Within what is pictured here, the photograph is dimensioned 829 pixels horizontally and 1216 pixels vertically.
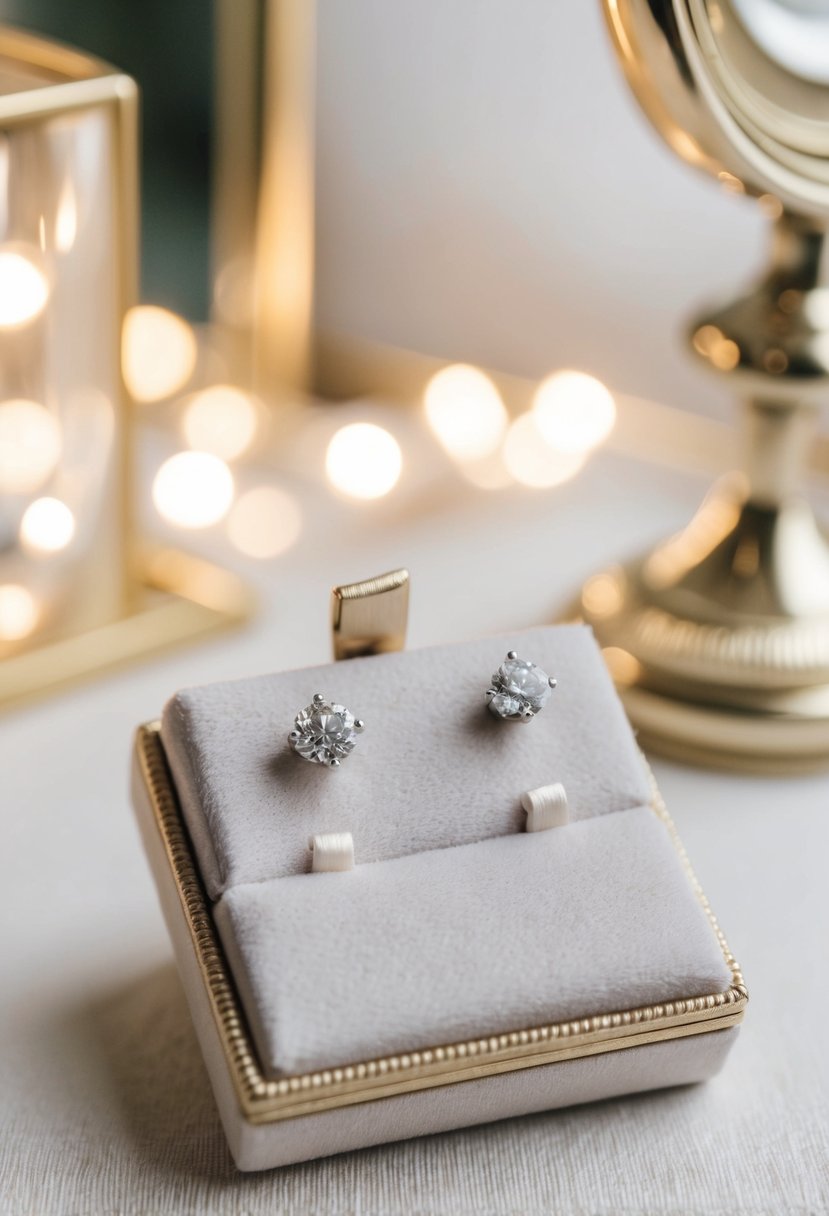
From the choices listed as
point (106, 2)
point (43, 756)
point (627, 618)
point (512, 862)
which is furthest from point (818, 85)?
point (106, 2)

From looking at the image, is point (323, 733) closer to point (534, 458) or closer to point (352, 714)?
point (352, 714)

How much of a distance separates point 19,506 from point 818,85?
48 cm

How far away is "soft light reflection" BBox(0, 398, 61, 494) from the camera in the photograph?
2.41ft

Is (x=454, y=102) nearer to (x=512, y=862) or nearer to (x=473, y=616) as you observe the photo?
(x=473, y=616)

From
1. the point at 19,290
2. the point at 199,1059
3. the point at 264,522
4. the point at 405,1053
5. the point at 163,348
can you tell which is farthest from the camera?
the point at 163,348

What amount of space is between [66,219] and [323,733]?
0.37 metres

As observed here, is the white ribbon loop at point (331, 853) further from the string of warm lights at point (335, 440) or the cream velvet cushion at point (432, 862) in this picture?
the string of warm lights at point (335, 440)

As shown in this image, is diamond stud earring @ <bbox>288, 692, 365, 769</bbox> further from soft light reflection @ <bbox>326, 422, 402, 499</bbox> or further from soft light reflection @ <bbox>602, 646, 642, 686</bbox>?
soft light reflection @ <bbox>326, 422, 402, 499</bbox>

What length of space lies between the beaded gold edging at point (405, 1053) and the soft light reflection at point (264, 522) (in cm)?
50

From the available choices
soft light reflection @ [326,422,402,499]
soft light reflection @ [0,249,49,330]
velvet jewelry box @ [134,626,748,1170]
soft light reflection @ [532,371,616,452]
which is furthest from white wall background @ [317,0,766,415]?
velvet jewelry box @ [134,626,748,1170]

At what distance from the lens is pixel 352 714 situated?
512 millimetres

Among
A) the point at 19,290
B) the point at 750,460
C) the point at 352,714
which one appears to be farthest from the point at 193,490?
the point at 352,714

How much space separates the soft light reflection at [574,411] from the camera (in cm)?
112

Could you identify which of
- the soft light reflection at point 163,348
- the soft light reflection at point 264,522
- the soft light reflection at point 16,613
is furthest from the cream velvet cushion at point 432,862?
the soft light reflection at point 163,348
